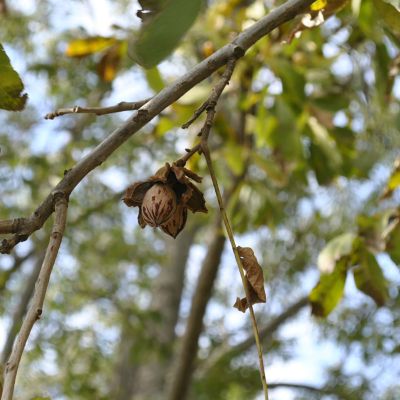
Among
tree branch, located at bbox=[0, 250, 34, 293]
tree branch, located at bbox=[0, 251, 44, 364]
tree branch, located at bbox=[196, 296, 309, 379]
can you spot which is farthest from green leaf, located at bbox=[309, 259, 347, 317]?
tree branch, located at bbox=[196, 296, 309, 379]

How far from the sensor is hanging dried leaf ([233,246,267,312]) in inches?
35.0

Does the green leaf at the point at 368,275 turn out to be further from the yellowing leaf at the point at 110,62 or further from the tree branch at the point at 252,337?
the tree branch at the point at 252,337

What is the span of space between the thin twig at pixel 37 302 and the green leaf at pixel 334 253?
0.86 m

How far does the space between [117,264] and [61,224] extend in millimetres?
4305

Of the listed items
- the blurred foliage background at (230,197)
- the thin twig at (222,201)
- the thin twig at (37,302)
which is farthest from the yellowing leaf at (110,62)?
the thin twig at (37,302)

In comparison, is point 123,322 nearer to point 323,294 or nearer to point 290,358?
point 290,358

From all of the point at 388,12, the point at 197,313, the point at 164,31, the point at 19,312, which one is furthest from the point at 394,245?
the point at 19,312

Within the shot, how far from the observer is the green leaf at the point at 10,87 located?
3.30ft

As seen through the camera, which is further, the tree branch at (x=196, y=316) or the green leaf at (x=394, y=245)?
the tree branch at (x=196, y=316)

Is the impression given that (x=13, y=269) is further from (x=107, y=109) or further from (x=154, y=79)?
(x=107, y=109)

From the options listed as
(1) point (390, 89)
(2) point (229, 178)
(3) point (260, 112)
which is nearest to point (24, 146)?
(2) point (229, 178)

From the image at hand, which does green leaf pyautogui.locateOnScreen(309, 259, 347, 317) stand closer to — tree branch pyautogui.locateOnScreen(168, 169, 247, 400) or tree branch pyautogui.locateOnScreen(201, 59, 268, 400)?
tree branch pyautogui.locateOnScreen(201, 59, 268, 400)

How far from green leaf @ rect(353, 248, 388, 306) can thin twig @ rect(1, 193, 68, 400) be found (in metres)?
0.92

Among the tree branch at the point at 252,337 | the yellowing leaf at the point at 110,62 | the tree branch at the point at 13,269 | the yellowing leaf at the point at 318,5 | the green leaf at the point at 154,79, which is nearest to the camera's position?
the yellowing leaf at the point at 318,5
